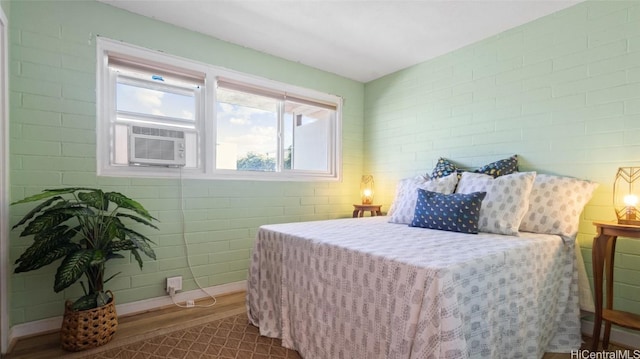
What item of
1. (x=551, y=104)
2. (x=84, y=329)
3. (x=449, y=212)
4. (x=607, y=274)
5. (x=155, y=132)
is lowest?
(x=84, y=329)

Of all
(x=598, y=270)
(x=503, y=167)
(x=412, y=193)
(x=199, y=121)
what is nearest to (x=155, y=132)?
(x=199, y=121)

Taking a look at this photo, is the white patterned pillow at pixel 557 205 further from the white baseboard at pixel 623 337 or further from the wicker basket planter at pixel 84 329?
the wicker basket planter at pixel 84 329

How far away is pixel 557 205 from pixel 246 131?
268cm

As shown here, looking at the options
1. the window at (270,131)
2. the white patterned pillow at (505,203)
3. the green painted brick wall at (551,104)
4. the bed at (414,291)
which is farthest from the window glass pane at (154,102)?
the white patterned pillow at (505,203)

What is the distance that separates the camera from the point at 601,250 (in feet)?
6.13

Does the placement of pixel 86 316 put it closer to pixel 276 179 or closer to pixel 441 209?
pixel 276 179

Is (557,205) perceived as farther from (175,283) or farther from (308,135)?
(175,283)

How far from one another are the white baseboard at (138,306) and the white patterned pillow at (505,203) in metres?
2.23

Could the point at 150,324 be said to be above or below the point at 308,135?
below

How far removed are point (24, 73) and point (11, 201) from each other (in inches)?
33.0

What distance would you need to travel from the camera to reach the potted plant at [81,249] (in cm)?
175

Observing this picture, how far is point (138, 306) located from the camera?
8.04ft

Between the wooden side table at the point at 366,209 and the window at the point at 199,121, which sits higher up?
the window at the point at 199,121

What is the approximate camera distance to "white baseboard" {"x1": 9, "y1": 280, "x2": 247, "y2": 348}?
202 cm
